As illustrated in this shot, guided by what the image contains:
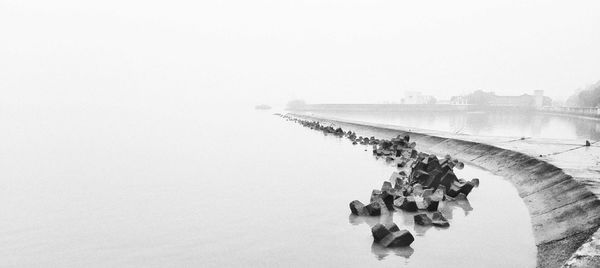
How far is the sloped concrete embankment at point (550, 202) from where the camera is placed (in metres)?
8.12

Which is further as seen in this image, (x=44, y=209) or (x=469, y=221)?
(x=44, y=209)

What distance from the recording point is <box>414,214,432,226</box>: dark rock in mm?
10461

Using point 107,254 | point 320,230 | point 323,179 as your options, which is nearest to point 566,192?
point 320,230

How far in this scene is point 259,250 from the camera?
28.7 feet

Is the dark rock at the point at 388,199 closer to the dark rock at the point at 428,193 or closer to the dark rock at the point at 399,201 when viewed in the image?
the dark rock at the point at 399,201

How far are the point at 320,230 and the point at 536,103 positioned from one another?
148093mm

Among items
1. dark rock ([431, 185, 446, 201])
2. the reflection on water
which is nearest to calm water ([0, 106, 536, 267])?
the reflection on water

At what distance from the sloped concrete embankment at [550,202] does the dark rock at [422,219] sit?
7.90ft

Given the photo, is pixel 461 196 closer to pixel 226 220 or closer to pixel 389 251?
pixel 389 251

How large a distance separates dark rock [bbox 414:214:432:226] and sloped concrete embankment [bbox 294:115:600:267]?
7.90ft

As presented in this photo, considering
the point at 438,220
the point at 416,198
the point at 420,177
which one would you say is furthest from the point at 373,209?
the point at 420,177

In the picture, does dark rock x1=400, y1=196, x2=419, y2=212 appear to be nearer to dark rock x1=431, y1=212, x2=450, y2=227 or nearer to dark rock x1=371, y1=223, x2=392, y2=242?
dark rock x1=431, y1=212, x2=450, y2=227

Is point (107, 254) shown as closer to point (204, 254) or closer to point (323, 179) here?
point (204, 254)

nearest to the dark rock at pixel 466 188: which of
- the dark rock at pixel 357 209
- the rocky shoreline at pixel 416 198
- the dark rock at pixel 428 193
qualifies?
the rocky shoreline at pixel 416 198
